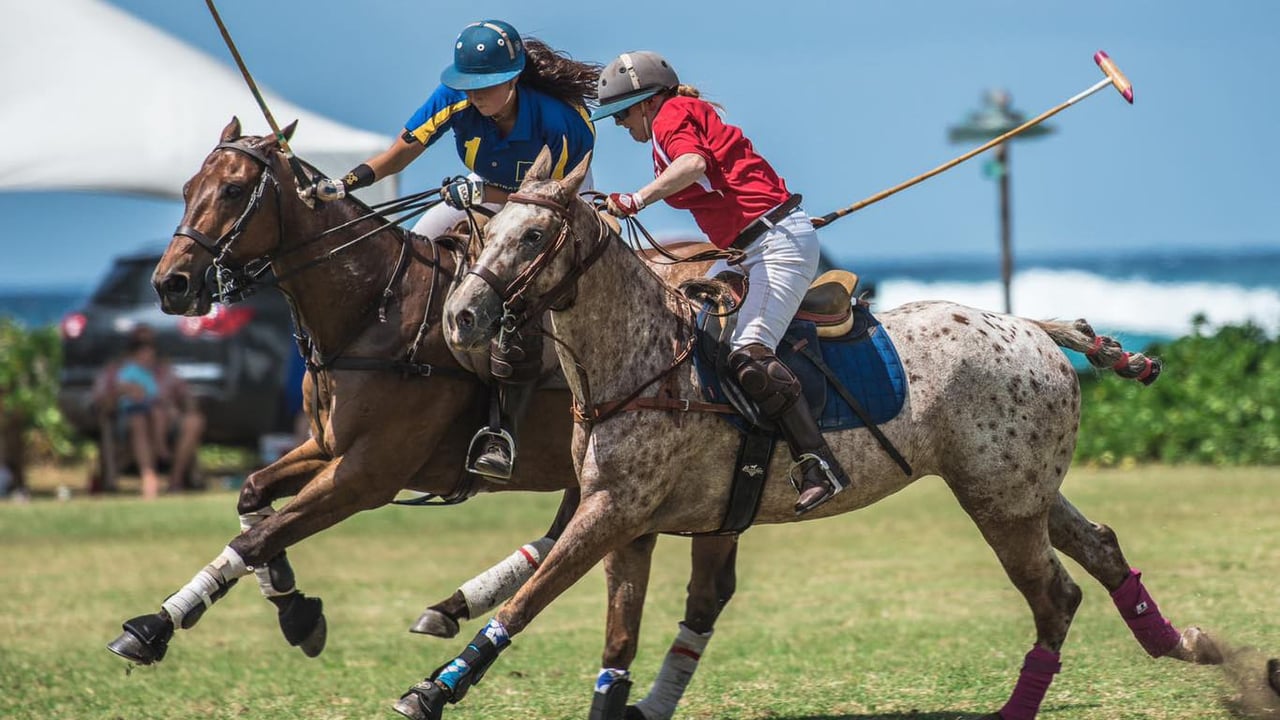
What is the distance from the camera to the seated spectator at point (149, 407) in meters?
19.0

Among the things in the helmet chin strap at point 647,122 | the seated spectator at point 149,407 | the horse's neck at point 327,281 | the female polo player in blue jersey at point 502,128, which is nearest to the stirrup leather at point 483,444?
the female polo player in blue jersey at point 502,128

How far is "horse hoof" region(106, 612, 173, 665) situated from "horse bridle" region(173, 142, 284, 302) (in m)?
1.44

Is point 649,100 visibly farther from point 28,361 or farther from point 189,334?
point 28,361

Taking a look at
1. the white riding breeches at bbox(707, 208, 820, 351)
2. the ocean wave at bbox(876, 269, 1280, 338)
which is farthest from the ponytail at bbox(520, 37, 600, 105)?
the ocean wave at bbox(876, 269, 1280, 338)

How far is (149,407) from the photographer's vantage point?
19094 millimetres

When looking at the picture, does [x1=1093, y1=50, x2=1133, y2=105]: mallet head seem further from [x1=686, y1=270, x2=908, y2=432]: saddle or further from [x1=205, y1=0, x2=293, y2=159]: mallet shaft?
[x1=205, y1=0, x2=293, y2=159]: mallet shaft

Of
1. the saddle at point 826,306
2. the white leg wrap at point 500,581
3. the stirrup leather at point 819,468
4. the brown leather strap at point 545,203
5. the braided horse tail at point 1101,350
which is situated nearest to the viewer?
the brown leather strap at point 545,203

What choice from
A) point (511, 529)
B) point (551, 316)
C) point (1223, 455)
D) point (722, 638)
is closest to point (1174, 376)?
point (1223, 455)

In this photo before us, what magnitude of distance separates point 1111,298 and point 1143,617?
5763 centimetres

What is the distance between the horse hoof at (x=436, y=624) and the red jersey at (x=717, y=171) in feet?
6.17

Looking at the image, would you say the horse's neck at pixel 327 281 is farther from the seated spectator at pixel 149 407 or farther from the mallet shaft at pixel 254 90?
the seated spectator at pixel 149 407

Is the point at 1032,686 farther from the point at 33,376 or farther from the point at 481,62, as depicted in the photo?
the point at 33,376

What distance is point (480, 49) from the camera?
7.58 m

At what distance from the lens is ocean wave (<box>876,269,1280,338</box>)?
189 ft
